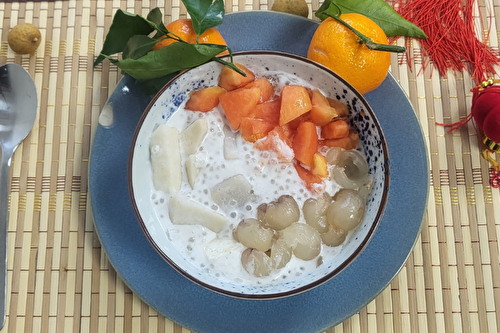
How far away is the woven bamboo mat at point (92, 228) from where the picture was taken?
101cm

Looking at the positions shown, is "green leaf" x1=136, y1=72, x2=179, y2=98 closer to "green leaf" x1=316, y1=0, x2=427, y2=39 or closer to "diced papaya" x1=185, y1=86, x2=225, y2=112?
"diced papaya" x1=185, y1=86, x2=225, y2=112

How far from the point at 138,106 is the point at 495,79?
892 mm

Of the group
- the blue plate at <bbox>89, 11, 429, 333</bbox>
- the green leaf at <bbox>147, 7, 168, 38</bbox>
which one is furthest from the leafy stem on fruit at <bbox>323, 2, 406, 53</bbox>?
the green leaf at <bbox>147, 7, 168, 38</bbox>

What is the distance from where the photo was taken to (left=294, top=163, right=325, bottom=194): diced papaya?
0.94m

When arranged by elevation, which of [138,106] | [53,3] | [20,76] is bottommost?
[138,106]

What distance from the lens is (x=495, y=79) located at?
3.51 ft

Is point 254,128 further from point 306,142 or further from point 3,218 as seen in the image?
point 3,218

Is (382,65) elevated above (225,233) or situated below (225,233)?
above

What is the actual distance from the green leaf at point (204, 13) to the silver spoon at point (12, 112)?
0.49 meters

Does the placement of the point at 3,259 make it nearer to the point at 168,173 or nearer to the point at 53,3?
the point at 168,173

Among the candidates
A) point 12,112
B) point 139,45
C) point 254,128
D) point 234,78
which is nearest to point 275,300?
point 254,128

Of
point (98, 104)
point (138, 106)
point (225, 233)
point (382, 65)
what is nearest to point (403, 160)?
point (382, 65)

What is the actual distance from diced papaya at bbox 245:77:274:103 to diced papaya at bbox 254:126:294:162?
0.24 ft

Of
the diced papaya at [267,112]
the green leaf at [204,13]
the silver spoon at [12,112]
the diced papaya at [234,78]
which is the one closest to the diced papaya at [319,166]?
the diced papaya at [267,112]
